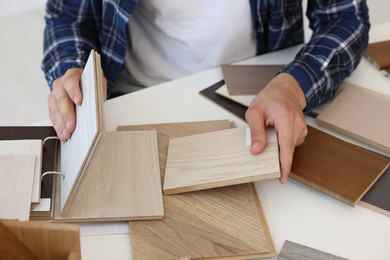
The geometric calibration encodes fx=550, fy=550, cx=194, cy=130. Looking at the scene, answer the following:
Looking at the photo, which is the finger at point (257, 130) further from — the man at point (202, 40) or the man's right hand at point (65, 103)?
the man's right hand at point (65, 103)

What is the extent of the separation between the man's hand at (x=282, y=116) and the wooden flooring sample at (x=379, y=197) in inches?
6.1

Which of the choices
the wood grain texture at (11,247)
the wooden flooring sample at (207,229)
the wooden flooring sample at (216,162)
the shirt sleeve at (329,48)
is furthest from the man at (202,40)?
the wood grain texture at (11,247)

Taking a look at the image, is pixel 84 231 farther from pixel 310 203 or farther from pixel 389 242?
pixel 389 242

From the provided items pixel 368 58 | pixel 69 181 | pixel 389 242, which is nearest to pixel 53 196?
pixel 69 181

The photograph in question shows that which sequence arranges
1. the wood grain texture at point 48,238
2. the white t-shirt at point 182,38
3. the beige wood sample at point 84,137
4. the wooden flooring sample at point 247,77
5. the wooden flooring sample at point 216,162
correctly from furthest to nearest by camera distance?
Result: the white t-shirt at point 182,38, the wooden flooring sample at point 247,77, the wooden flooring sample at point 216,162, the beige wood sample at point 84,137, the wood grain texture at point 48,238

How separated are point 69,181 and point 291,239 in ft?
1.27

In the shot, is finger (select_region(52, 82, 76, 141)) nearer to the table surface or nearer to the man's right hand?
the man's right hand

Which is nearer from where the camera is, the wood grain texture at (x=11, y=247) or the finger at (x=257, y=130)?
the wood grain texture at (x=11, y=247)

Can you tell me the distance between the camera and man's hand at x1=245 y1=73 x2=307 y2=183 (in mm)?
981

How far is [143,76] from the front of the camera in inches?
59.2

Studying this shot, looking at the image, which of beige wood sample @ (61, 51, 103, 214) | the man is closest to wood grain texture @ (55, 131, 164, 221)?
beige wood sample @ (61, 51, 103, 214)

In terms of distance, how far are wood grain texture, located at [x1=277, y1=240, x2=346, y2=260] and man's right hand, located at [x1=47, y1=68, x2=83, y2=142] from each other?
435 mm

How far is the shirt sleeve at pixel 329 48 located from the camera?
3.93 feet

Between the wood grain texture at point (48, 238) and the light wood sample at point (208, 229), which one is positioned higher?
the light wood sample at point (208, 229)
